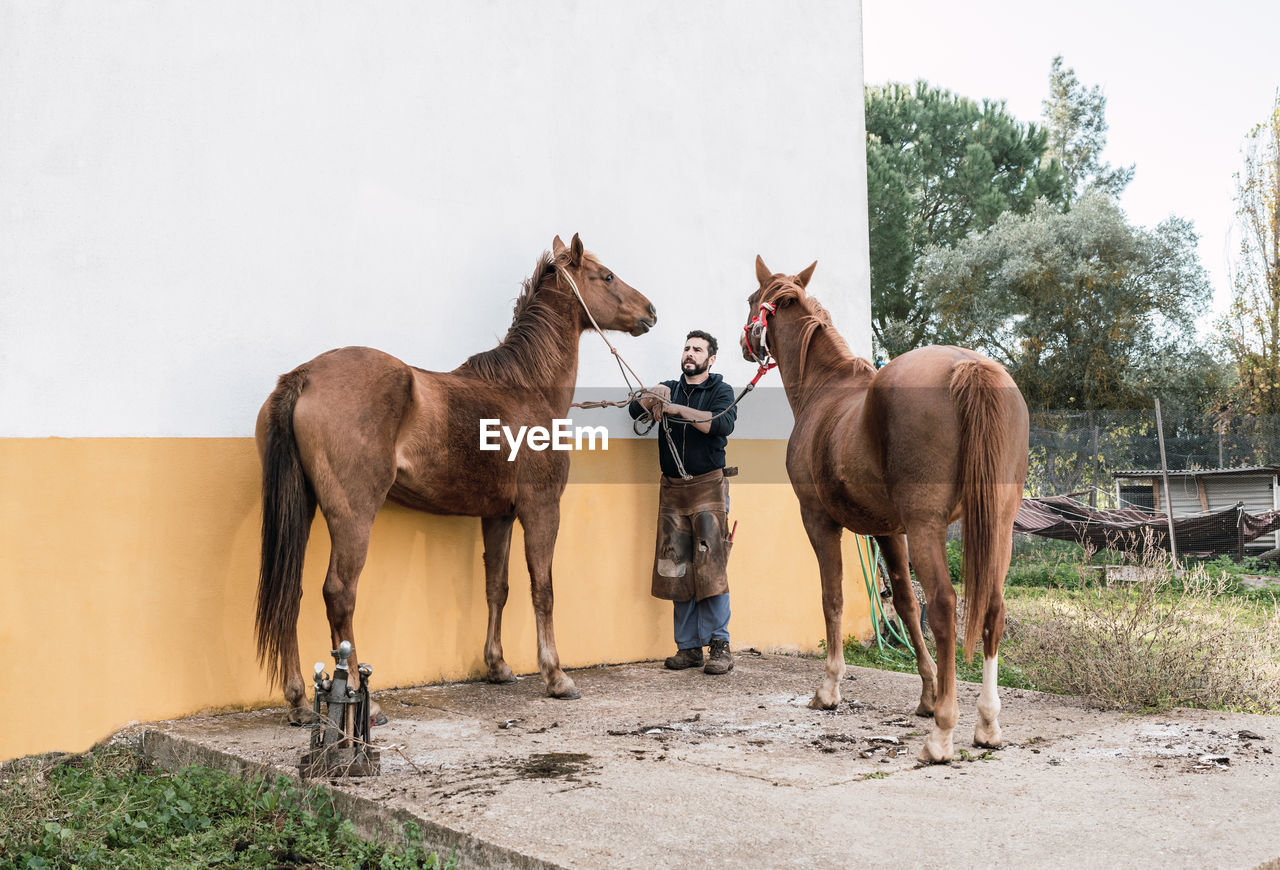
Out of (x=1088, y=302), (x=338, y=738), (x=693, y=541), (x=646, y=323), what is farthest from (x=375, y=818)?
(x=1088, y=302)

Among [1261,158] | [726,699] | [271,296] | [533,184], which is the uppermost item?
[1261,158]

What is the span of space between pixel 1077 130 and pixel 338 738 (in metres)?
31.8

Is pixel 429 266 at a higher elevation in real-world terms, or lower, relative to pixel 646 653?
higher

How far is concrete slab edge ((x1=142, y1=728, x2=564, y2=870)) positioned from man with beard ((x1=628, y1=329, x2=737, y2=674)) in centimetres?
284

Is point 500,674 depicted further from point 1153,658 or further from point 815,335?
point 1153,658

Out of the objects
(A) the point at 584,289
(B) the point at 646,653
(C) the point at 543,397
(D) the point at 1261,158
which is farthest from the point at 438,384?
(D) the point at 1261,158

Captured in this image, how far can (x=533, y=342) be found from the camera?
17.0 feet

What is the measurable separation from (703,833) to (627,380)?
3709 millimetres

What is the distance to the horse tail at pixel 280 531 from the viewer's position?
3.94 m

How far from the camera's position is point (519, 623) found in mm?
5617

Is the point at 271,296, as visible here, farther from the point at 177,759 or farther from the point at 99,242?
the point at 177,759

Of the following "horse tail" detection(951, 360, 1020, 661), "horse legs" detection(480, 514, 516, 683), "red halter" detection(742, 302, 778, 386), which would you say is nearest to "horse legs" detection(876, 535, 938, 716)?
"horse tail" detection(951, 360, 1020, 661)

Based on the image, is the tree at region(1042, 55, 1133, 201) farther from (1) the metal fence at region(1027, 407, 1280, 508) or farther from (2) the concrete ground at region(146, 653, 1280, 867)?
(2) the concrete ground at region(146, 653, 1280, 867)

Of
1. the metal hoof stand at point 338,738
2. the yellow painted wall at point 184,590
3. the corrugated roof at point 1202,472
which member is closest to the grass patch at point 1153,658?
the yellow painted wall at point 184,590
